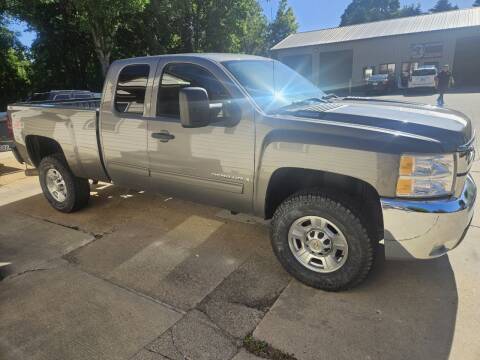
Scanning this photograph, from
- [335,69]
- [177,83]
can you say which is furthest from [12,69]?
[335,69]

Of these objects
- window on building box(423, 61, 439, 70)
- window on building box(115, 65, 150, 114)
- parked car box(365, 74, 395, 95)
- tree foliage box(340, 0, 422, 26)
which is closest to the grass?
window on building box(115, 65, 150, 114)

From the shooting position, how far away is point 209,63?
3301 mm

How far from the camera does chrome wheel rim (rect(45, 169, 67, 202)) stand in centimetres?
469

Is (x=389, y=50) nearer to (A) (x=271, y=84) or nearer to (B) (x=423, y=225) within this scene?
(A) (x=271, y=84)

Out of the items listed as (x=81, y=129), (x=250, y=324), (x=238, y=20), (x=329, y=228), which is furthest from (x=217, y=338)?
(x=238, y=20)

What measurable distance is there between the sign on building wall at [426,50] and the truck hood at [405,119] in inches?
1077

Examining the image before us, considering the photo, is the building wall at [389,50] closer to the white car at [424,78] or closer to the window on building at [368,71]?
the window on building at [368,71]

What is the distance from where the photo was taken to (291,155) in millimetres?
2793

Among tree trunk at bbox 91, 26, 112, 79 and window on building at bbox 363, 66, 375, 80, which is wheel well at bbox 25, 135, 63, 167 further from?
window on building at bbox 363, 66, 375, 80

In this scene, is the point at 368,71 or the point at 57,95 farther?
the point at 368,71

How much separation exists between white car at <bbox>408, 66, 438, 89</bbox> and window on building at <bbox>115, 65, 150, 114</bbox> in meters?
21.3

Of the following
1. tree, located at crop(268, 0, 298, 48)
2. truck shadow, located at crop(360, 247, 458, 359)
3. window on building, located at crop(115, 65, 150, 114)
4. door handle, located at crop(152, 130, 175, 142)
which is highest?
tree, located at crop(268, 0, 298, 48)

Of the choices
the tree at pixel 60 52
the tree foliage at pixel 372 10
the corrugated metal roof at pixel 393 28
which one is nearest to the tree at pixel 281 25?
the corrugated metal roof at pixel 393 28

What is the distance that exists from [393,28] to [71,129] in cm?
3040
